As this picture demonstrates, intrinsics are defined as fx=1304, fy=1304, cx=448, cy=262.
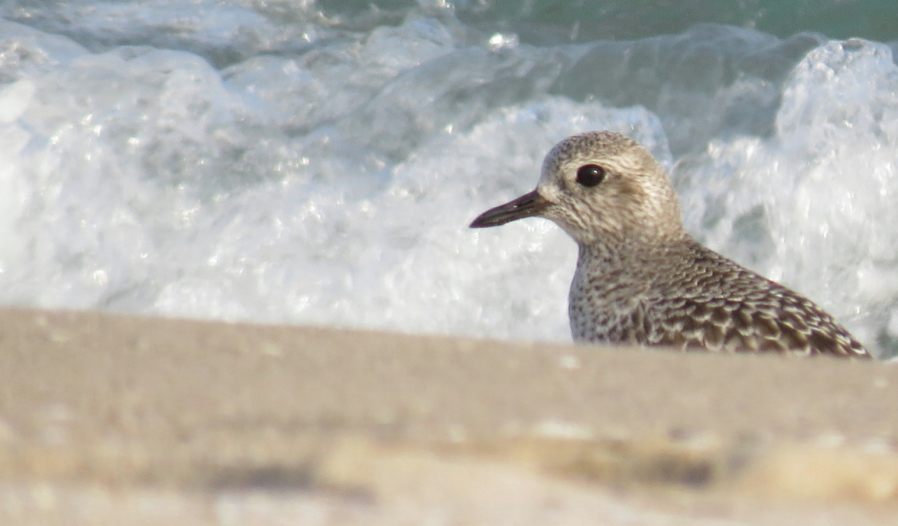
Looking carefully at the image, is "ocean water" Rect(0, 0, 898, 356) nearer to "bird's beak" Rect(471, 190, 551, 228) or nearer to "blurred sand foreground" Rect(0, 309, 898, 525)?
"bird's beak" Rect(471, 190, 551, 228)

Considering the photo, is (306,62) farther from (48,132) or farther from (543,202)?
(543,202)

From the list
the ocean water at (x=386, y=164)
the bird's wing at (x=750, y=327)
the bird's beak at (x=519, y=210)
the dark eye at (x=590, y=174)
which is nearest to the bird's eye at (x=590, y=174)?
the dark eye at (x=590, y=174)

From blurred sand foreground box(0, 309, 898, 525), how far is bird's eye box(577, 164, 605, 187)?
9.16 ft

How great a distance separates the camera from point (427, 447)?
A: 175cm

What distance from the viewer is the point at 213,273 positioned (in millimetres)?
6531

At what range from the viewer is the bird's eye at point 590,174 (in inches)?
196

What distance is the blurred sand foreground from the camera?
1.67 metres

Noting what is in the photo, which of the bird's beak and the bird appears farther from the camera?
the bird's beak

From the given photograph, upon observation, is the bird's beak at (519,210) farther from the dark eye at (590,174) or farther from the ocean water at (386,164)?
the ocean water at (386,164)

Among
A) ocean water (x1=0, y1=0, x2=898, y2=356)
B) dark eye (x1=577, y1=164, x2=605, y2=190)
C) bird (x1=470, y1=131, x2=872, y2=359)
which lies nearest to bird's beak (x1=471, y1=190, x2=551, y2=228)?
bird (x1=470, y1=131, x2=872, y2=359)

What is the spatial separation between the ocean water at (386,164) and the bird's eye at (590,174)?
5.01ft

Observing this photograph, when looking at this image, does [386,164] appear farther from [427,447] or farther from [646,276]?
[427,447]

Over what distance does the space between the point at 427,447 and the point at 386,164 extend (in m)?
5.43

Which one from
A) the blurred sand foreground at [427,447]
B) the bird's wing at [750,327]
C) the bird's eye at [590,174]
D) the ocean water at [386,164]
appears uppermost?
the blurred sand foreground at [427,447]
